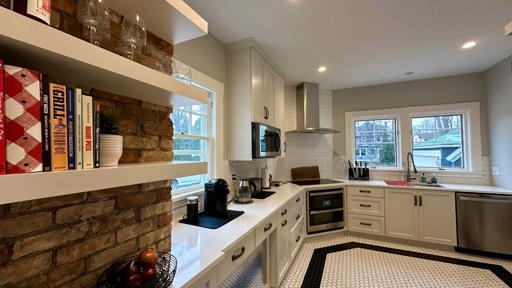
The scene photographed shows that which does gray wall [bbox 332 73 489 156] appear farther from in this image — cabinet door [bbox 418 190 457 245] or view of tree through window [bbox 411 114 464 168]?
cabinet door [bbox 418 190 457 245]

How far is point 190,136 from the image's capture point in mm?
1929

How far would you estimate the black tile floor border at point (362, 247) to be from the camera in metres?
2.27

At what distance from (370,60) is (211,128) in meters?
2.25

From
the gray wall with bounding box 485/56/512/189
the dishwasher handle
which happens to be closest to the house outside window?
the dishwasher handle

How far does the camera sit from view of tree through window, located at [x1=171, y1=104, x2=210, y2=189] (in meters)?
1.82

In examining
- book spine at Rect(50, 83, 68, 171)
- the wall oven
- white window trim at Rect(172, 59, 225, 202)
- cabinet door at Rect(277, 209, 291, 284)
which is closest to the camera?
book spine at Rect(50, 83, 68, 171)

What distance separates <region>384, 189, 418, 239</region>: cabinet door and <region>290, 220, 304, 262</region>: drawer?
1.34 metres

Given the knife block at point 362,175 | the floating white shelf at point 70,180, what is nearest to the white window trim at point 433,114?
the knife block at point 362,175

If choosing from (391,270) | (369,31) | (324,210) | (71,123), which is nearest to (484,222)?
(391,270)

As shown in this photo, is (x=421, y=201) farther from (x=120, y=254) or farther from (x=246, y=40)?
(x=120, y=254)

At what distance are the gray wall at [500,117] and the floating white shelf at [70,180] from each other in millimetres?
4048

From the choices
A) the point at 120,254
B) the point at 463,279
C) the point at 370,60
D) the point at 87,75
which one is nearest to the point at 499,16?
the point at 370,60

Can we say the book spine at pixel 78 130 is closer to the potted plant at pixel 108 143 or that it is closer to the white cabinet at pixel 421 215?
the potted plant at pixel 108 143

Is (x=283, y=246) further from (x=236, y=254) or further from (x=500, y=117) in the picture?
(x=500, y=117)
